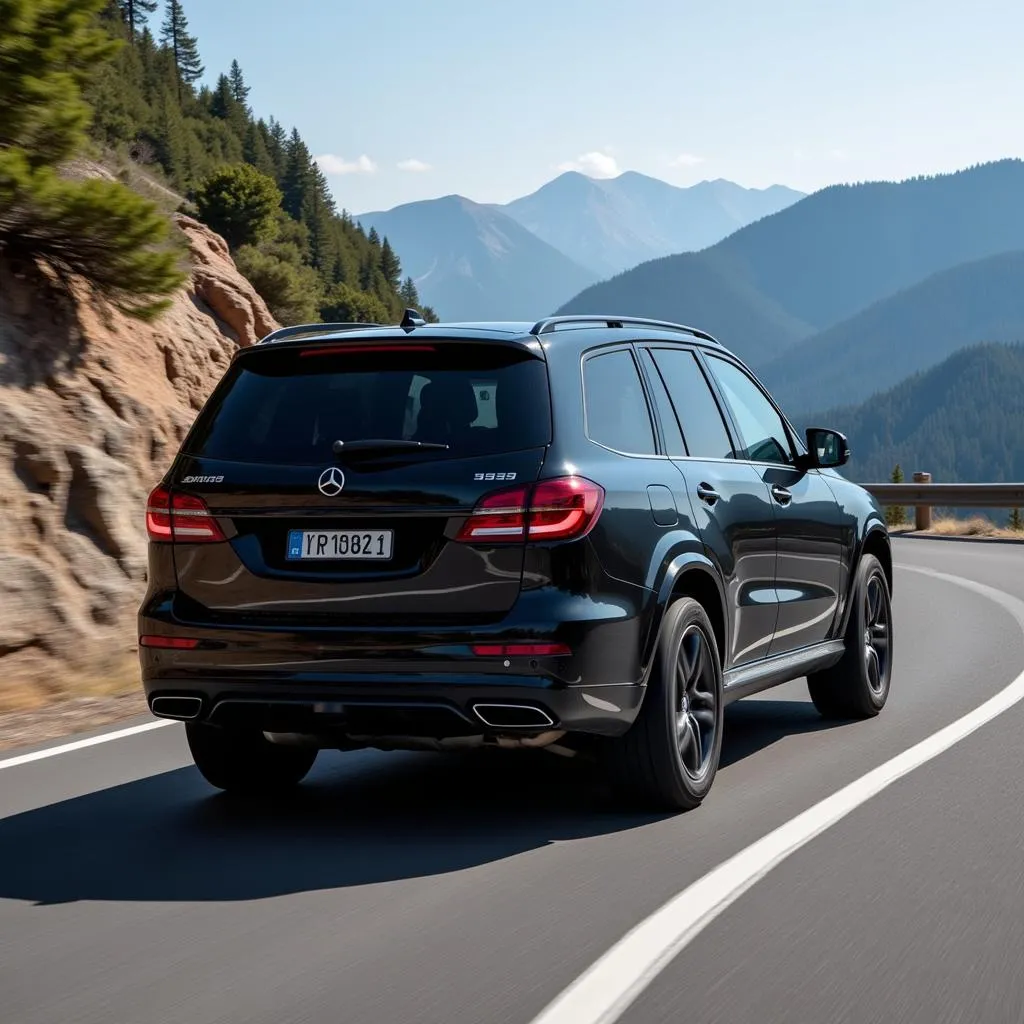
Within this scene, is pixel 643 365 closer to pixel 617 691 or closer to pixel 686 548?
pixel 686 548

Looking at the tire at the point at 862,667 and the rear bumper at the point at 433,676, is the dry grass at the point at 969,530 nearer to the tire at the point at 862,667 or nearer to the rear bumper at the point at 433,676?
the tire at the point at 862,667

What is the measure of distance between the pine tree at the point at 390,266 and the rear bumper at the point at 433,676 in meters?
112

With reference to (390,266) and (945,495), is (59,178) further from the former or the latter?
(390,266)

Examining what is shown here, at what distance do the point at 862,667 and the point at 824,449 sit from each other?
111 centimetres

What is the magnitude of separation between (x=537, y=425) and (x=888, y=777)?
220 centimetres

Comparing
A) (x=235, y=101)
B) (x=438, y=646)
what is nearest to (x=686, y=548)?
(x=438, y=646)

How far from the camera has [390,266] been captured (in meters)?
118

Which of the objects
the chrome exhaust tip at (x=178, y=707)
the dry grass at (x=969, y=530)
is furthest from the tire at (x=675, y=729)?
the dry grass at (x=969, y=530)

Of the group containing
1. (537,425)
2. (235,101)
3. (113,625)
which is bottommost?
(113,625)

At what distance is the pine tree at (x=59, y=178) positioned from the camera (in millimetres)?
12070

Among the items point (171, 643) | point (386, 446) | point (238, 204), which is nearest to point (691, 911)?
point (386, 446)

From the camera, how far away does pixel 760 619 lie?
6773 millimetres

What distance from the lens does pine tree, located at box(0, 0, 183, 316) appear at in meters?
12.1

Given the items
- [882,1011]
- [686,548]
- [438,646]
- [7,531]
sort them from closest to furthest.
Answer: [882,1011]
[438,646]
[686,548]
[7,531]
